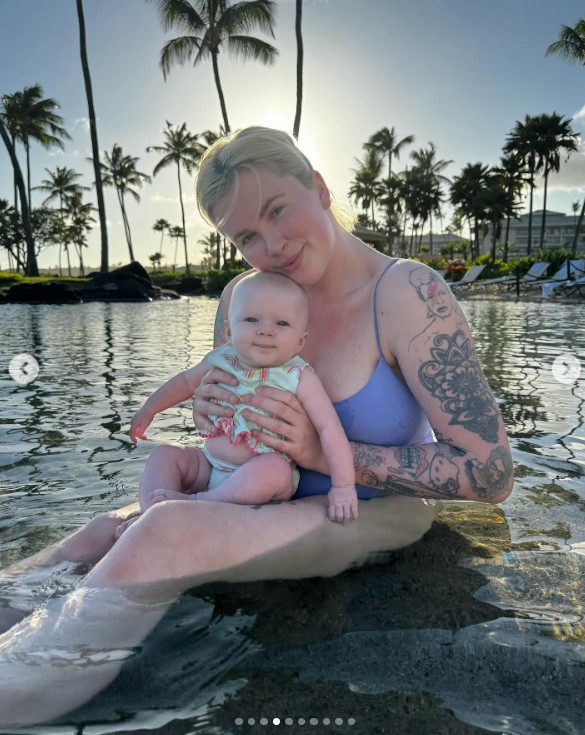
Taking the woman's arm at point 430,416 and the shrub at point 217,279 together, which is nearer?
the woman's arm at point 430,416

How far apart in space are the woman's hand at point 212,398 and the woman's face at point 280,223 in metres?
0.44

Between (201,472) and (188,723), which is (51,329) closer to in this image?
(201,472)

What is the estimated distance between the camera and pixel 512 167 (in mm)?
50656

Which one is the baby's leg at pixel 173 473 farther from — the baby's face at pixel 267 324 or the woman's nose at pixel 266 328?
the woman's nose at pixel 266 328

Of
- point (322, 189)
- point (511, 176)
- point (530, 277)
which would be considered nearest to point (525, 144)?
point (511, 176)

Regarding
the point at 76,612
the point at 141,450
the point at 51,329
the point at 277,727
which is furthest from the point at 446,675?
the point at 51,329

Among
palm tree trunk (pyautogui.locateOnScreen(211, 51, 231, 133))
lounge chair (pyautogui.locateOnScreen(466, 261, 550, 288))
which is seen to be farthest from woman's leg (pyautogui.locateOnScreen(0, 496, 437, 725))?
palm tree trunk (pyautogui.locateOnScreen(211, 51, 231, 133))

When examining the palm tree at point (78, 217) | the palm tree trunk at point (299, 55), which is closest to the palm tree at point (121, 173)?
the palm tree at point (78, 217)

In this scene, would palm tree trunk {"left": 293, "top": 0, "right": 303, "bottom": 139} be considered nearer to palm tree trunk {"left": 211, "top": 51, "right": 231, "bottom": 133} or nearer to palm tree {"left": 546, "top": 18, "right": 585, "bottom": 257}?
palm tree trunk {"left": 211, "top": 51, "right": 231, "bottom": 133}

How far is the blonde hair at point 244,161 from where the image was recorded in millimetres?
2145

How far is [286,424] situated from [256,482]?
221 mm

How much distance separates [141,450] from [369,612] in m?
2.46

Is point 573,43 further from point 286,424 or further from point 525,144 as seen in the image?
point 286,424

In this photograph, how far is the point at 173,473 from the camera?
7.34 ft
